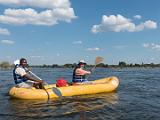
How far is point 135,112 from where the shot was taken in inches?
411

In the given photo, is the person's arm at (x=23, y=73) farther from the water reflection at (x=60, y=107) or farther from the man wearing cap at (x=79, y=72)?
the man wearing cap at (x=79, y=72)

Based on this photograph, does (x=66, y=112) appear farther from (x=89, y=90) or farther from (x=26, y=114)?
(x=89, y=90)

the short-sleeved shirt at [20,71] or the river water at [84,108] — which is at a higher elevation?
the short-sleeved shirt at [20,71]

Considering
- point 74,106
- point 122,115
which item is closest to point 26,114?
point 74,106

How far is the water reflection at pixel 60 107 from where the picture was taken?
32.8ft

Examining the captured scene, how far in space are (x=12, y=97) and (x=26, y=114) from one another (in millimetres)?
3798

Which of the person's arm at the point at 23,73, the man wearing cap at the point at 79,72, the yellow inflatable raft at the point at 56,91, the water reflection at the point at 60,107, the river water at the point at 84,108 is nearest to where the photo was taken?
the river water at the point at 84,108

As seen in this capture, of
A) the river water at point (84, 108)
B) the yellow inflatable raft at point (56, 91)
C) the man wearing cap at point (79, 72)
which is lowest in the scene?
the river water at point (84, 108)

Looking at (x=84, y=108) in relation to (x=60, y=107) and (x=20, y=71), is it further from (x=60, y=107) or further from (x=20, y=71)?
(x=20, y=71)

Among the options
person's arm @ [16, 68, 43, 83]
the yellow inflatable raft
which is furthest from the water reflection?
person's arm @ [16, 68, 43, 83]

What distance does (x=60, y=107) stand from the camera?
11461 mm

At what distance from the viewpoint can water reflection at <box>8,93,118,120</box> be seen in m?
10.0

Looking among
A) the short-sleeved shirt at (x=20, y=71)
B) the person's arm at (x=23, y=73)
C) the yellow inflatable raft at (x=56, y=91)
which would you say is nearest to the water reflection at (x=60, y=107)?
the yellow inflatable raft at (x=56, y=91)

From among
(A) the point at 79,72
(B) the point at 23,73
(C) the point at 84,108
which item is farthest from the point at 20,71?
(C) the point at 84,108
